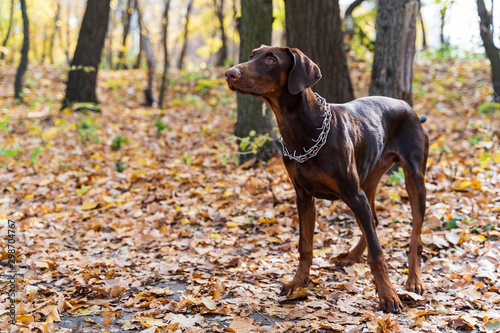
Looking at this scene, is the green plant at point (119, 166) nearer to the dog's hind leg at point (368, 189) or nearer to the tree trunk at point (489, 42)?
the dog's hind leg at point (368, 189)

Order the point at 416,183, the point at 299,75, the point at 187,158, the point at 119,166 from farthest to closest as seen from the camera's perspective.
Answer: the point at 119,166 → the point at 187,158 → the point at 416,183 → the point at 299,75

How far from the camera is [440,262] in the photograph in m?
4.39

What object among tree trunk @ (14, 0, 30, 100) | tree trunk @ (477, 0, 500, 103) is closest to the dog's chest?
tree trunk @ (477, 0, 500, 103)

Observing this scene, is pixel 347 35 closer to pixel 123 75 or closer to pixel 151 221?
pixel 123 75

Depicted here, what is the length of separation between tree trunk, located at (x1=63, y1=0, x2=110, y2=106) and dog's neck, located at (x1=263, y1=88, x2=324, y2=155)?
1011cm

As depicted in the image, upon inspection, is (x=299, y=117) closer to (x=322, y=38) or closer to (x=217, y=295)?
(x=217, y=295)

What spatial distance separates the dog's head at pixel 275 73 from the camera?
10.2ft

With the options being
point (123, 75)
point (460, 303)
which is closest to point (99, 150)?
point (460, 303)

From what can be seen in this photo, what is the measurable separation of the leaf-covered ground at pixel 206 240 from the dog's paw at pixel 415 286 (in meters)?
0.08

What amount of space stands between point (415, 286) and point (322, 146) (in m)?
1.53

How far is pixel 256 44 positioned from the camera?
7.42 meters

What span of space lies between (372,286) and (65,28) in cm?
3788

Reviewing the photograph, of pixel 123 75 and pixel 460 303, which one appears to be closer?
pixel 460 303

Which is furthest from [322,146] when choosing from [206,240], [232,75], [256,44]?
[256,44]
